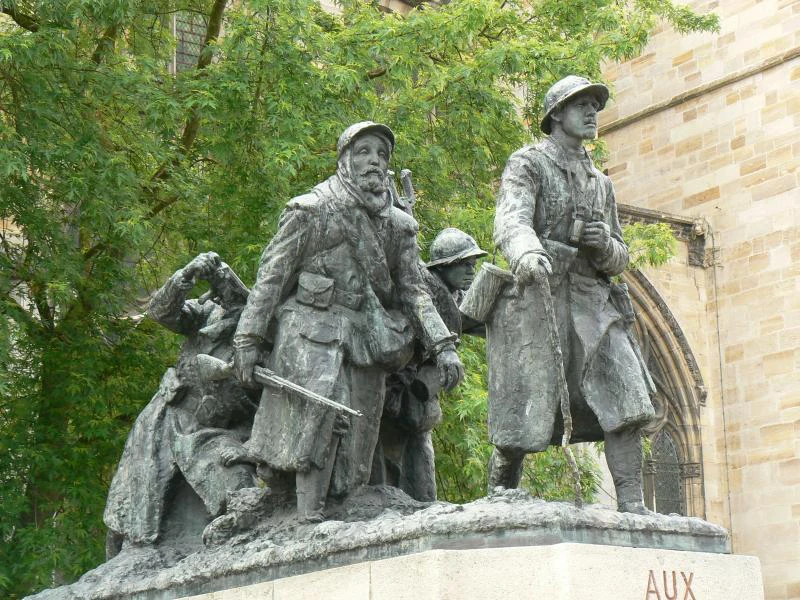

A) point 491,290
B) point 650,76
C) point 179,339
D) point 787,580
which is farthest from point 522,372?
point 650,76

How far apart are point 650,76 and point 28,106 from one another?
15.1 metres

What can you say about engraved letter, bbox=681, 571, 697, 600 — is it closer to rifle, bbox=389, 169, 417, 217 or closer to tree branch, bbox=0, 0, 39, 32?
rifle, bbox=389, 169, 417, 217

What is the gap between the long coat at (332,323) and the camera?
7957 millimetres

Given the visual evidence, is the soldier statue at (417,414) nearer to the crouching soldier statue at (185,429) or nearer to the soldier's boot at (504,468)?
the crouching soldier statue at (185,429)

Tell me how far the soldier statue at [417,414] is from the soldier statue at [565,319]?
1.12 metres

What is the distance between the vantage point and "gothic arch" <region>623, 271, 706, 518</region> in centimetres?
2380

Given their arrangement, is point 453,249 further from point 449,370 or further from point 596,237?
point 596,237

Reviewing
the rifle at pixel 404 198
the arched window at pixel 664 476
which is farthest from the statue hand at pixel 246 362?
the arched window at pixel 664 476

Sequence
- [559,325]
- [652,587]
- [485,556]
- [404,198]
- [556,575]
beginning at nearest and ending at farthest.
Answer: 1. [556,575]
2. [485,556]
3. [652,587]
4. [559,325]
5. [404,198]

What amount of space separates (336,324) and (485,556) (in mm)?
1966

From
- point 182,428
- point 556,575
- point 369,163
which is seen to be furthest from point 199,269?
point 556,575

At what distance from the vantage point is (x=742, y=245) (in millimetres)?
24484

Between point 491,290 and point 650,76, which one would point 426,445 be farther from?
point 650,76

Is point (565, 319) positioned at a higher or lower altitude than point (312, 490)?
higher
